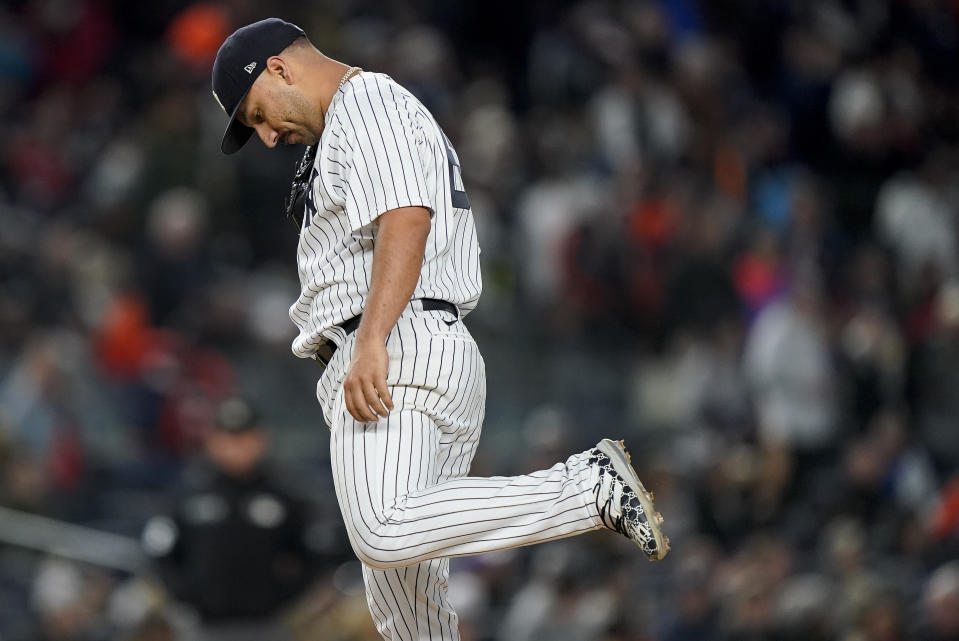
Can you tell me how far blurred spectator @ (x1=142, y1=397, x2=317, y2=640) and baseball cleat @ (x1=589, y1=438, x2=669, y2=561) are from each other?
2.71 m

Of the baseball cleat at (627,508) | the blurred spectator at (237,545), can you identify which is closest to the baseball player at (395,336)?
the baseball cleat at (627,508)

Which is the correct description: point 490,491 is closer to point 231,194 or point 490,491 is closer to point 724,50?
point 231,194

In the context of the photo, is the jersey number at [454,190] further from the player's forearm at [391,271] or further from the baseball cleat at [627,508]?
the baseball cleat at [627,508]

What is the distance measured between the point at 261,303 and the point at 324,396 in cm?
537

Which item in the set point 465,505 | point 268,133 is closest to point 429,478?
point 465,505

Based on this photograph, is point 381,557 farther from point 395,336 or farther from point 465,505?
point 395,336

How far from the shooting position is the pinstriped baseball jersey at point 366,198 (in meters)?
3.43

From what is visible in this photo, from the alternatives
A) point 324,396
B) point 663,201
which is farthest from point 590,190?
point 324,396

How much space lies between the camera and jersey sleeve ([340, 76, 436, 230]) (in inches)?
134

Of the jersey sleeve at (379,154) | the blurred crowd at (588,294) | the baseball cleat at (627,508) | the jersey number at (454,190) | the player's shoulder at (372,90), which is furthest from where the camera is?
the blurred crowd at (588,294)

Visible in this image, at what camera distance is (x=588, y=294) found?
949 centimetres

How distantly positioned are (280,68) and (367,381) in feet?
2.73

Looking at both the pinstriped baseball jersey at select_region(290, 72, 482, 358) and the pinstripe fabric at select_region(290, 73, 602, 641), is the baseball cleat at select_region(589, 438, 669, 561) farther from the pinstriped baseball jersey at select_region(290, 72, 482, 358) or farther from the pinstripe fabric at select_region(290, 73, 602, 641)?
the pinstriped baseball jersey at select_region(290, 72, 482, 358)

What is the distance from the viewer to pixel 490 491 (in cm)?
341
